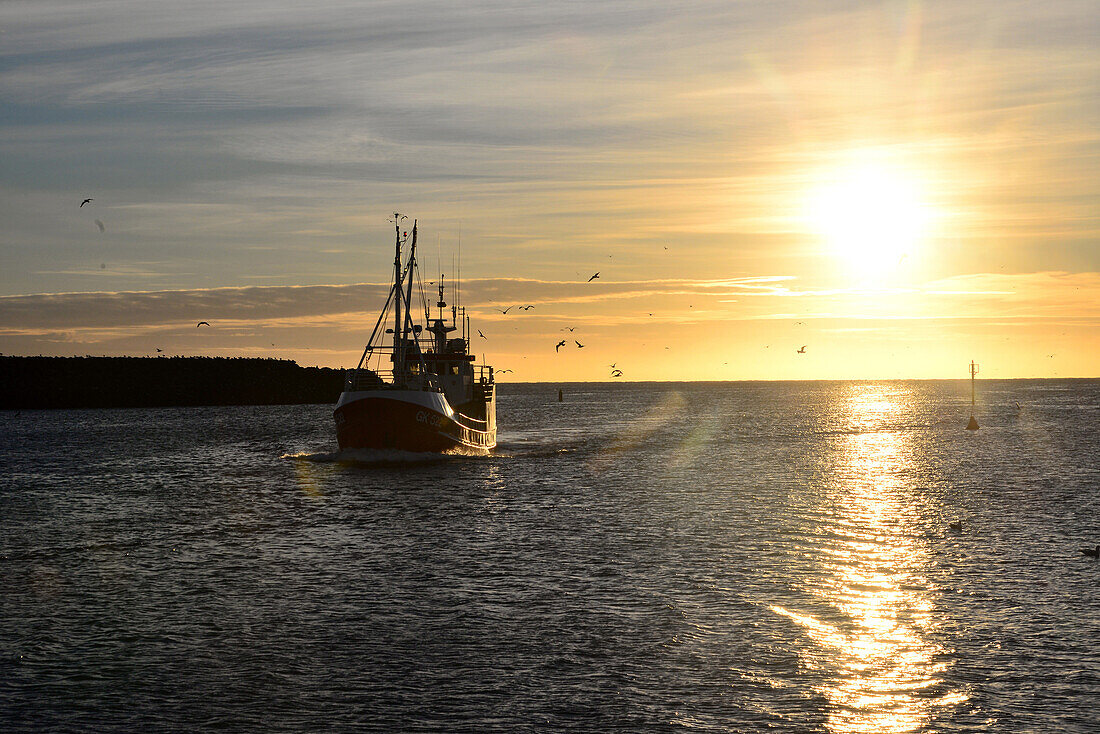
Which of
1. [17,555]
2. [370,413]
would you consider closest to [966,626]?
[17,555]

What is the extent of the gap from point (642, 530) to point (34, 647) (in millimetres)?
22427

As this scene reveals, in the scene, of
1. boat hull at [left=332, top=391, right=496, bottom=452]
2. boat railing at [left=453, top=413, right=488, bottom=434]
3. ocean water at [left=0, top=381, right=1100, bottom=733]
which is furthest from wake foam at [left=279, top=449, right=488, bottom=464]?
ocean water at [left=0, top=381, right=1100, bottom=733]

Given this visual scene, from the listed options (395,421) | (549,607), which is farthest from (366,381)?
(549,607)

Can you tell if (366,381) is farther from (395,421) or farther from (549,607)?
(549,607)

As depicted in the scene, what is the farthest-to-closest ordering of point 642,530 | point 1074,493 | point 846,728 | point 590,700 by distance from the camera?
point 1074,493 < point 642,530 < point 590,700 < point 846,728

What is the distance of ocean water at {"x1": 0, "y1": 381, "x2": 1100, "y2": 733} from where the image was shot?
664 inches

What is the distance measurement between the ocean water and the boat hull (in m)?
5.26

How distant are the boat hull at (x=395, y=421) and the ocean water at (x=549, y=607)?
17.2 ft

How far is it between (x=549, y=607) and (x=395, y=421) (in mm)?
39894

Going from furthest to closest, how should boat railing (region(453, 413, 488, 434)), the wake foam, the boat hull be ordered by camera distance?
boat railing (region(453, 413, 488, 434))
the wake foam
the boat hull

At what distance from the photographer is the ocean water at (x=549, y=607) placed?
16859 millimetres

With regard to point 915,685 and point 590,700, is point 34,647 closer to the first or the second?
point 590,700

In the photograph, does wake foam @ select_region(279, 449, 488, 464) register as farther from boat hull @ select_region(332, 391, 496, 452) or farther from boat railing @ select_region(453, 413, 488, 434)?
boat railing @ select_region(453, 413, 488, 434)

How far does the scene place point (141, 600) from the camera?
25.4m
